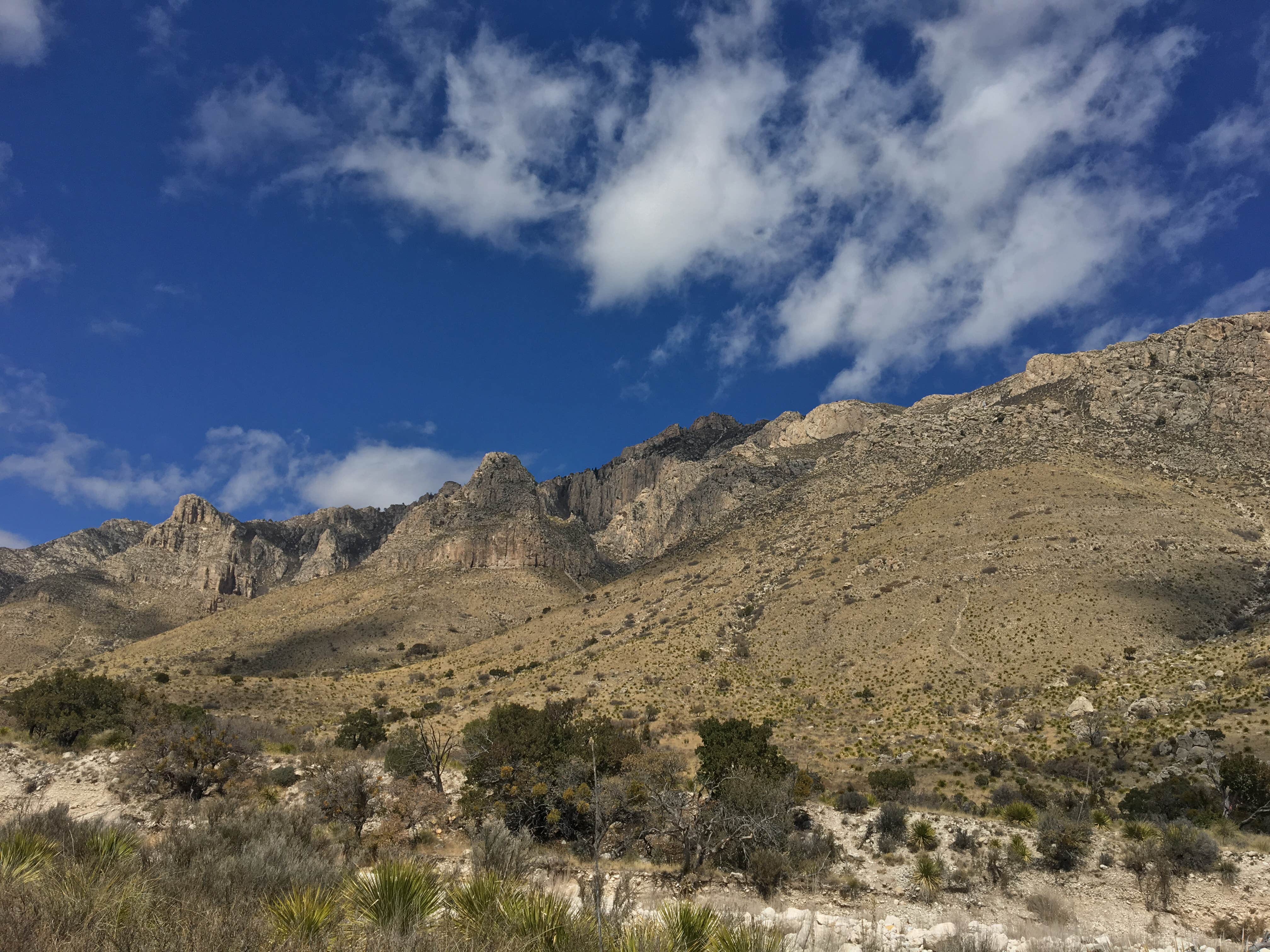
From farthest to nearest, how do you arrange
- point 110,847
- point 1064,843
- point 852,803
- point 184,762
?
1. point 184,762
2. point 852,803
3. point 1064,843
4. point 110,847

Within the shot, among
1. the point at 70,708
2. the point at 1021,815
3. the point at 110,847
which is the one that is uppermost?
the point at 70,708

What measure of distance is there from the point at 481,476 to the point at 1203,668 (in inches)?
4573

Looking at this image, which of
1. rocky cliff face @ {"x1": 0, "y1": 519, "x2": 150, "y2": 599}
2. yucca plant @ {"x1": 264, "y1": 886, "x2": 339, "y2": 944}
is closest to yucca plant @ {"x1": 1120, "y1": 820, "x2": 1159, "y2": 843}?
yucca plant @ {"x1": 264, "y1": 886, "x2": 339, "y2": 944}

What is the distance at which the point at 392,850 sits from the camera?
51.2 ft

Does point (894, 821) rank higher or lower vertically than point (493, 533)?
lower

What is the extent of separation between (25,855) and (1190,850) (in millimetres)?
23489

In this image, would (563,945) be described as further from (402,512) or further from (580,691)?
(402,512)

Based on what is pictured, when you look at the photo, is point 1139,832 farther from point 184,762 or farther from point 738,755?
point 184,762

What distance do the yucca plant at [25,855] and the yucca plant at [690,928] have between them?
728cm

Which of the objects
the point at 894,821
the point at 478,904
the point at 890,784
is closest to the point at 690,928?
the point at 478,904

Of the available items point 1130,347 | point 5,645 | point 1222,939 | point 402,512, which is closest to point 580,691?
point 1222,939

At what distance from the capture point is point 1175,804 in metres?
21.9

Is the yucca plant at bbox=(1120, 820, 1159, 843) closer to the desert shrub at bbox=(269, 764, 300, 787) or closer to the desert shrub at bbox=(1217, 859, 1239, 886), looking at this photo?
the desert shrub at bbox=(1217, 859, 1239, 886)

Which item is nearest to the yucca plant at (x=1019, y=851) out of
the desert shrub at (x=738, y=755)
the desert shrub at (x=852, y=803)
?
the desert shrub at (x=852, y=803)
